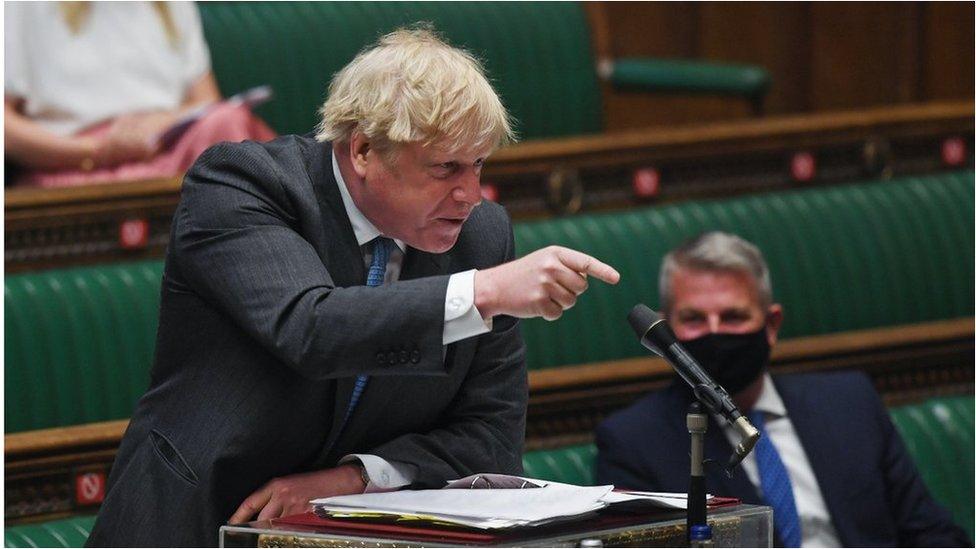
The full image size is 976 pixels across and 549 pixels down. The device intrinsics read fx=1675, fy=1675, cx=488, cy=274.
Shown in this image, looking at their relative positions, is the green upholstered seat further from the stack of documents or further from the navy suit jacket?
the stack of documents

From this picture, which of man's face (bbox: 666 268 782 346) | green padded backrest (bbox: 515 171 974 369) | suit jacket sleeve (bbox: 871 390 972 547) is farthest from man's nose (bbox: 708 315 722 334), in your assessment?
green padded backrest (bbox: 515 171 974 369)

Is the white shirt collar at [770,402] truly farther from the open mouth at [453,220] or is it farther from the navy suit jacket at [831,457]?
the open mouth at [453,220]

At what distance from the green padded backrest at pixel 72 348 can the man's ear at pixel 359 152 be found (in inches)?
39.9

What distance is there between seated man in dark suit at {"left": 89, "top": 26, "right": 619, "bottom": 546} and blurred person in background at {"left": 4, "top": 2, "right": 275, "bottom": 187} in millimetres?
1209

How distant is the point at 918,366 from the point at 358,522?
1441 millimetres

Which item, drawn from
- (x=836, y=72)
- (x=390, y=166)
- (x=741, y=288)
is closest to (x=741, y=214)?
(x=741, y=288)

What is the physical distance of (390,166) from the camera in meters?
1.10

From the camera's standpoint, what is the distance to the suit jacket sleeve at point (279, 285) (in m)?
1.03

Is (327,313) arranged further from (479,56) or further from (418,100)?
(479,56)

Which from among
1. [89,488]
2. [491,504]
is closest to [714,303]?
[89,488]

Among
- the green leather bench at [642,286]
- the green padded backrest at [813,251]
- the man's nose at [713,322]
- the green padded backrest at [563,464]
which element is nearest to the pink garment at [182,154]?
the green leather bench at [642,286]

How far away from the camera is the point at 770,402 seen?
191 cm

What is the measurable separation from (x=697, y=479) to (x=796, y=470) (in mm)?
924

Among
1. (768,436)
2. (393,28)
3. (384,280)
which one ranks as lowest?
(768,436)
